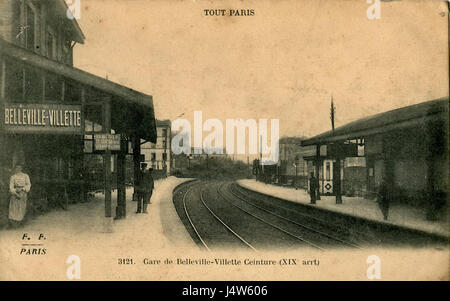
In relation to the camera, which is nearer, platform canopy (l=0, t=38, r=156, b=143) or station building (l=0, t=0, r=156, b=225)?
platform canopy (l=0, t=38, r=156, b=143)

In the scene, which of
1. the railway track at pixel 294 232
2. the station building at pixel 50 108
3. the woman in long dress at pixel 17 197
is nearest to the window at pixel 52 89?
the station building at pixel 50 108

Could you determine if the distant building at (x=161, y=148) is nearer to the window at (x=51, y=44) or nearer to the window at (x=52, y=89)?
the window at (x=51, y=44)

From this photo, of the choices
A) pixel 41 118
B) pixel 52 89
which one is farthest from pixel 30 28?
pixel 41 118

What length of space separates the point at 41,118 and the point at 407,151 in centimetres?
1230

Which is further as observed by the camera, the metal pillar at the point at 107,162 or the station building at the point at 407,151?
the station building at the point at 407,151

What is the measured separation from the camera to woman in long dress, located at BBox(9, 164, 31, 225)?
752 cm

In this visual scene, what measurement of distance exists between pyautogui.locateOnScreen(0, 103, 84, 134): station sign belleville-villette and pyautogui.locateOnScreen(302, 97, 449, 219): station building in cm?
756

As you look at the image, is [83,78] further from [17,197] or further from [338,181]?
[338,181]

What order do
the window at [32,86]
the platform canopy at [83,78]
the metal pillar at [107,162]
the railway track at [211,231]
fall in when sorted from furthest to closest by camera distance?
the window at [32,86] < the railway track at [211,231] < the metal pillar at [107,162] < the platform canopy at [83,78]

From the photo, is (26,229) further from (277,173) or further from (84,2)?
(277,173)

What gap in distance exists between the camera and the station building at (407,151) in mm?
8632


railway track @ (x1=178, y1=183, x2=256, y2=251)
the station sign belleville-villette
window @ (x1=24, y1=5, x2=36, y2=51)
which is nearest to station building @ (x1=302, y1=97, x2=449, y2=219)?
railway track @ (x1=178, y1=183, x2=256, y2=251)

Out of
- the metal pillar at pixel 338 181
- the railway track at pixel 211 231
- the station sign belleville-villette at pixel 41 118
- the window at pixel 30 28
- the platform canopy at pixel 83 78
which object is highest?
the window at pixel 30 28

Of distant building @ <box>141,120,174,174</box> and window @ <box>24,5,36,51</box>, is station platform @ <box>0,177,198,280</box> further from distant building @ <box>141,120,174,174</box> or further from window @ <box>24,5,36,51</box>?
distant building @ <box>141,120,174,174</box>
